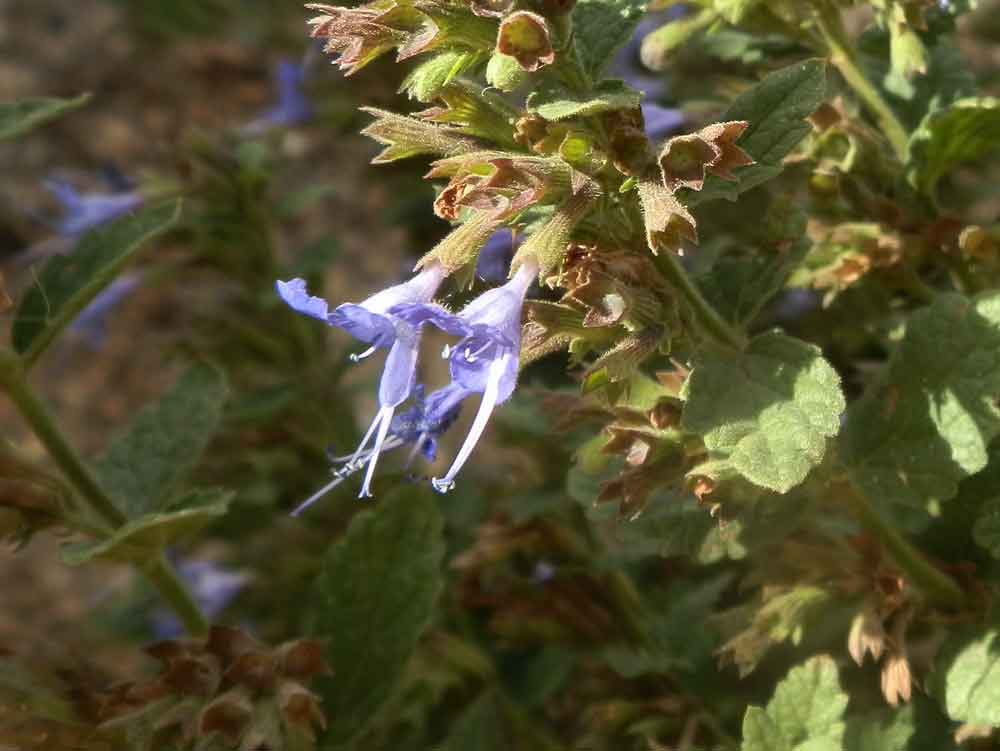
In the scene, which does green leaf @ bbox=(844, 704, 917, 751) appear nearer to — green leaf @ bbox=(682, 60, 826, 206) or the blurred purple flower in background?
green leaf @ bbox=(682, 60, 826, 206)

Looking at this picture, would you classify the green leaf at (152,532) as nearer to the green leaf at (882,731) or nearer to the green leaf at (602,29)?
the green leaf at (602,29)

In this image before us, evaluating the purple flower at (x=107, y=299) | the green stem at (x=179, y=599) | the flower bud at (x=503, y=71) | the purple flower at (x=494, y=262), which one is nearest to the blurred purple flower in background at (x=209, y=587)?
the purple flower at (x=107, y=299)

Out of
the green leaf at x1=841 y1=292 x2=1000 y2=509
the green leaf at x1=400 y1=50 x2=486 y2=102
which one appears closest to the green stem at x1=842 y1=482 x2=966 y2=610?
the green leaf at x1=841 y1=292 x2=1000 y2=509

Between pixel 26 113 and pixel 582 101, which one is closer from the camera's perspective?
pixel 582 101

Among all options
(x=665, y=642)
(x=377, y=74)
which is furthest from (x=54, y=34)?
(x=665, y=642)

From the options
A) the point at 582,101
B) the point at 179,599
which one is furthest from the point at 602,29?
the point at 179,599

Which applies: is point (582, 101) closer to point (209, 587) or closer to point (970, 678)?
point (970, 678)

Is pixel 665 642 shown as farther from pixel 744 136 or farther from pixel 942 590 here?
pixel 744 136
